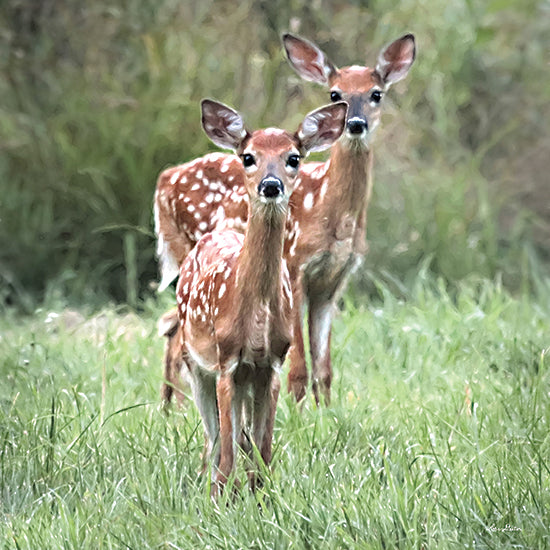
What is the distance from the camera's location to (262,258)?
175 inches

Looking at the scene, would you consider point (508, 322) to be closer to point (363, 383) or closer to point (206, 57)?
point (363, 383)

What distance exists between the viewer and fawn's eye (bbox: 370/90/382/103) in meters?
6.04

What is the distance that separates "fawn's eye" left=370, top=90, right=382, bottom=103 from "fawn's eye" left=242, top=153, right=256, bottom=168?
1.55m

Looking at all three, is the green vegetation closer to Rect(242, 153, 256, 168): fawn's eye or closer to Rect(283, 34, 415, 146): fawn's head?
Rect(242, 153, 256, 168): fawn's eye

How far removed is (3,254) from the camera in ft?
30.0

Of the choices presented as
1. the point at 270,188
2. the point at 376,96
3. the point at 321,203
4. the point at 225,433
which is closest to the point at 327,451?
the point at 225,433

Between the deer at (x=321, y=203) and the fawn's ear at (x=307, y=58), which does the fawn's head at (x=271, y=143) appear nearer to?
the deer at (x=321, y=203)

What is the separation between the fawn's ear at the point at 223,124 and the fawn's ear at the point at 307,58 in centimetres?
150

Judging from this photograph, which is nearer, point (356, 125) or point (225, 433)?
point (225, 433)

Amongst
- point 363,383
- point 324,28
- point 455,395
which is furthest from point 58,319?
point 324,28

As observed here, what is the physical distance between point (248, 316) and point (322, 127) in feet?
3.20

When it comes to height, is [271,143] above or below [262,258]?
above

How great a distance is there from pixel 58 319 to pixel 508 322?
273 centimetres
